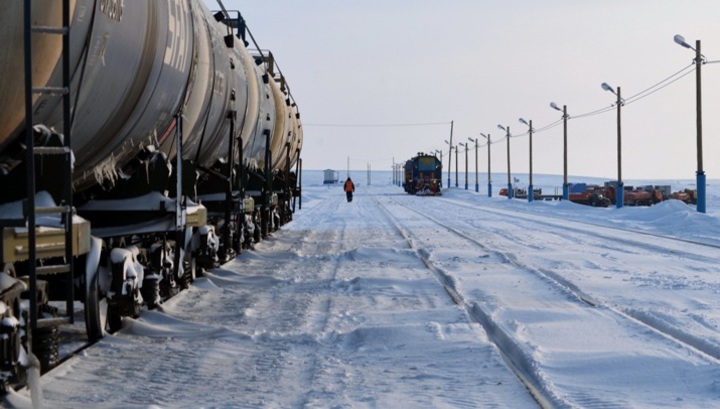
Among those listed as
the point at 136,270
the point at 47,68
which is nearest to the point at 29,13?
the point at 47,68

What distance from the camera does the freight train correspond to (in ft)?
16.1

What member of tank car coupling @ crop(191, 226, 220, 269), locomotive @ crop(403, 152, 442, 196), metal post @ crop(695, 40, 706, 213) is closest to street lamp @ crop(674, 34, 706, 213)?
metal post @ crop(695, 40, 706, 213)

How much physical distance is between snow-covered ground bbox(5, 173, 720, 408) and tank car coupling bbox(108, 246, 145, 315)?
351mm

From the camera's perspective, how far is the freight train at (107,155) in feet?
16.1

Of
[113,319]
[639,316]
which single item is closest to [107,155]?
[113,319]

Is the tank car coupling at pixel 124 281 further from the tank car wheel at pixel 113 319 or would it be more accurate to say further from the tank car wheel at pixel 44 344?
the tank car wheel at pixel 44 344

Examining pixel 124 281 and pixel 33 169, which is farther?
pixel 124 281

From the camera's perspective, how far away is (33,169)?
462 cm

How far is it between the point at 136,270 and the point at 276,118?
10692mm

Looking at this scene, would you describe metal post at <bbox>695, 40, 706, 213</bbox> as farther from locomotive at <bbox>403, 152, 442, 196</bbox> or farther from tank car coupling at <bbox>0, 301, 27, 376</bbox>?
locomotive at <bbox>403, 152, 442, 196</bbox>

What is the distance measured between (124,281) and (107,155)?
116 cm

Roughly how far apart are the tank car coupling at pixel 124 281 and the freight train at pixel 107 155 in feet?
0.04

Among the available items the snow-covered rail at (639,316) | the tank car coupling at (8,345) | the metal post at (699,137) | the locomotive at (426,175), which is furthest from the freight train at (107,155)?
the locomotive at (426,175)

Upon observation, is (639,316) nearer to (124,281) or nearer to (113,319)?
(124,281)
